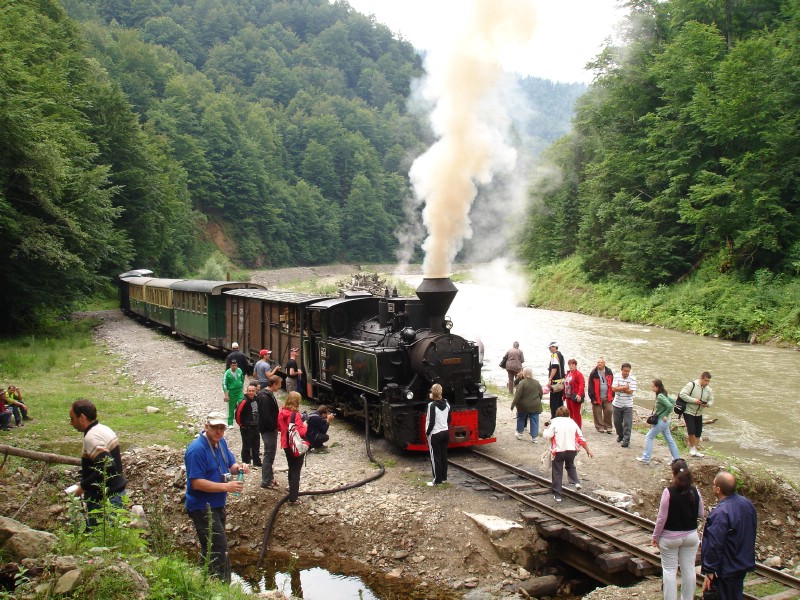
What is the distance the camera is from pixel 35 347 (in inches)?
768

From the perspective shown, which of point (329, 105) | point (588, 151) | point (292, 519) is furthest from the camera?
point (329, 105)

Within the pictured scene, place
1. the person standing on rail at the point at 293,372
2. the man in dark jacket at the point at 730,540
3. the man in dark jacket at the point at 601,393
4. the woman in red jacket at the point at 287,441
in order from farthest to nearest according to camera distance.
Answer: the person standing on rail at the point at 293,372
the man in dark jacket at the point at 601,393
the woman in red jacket at the point at 287,441
the man in dark jacket at the point at 730,540

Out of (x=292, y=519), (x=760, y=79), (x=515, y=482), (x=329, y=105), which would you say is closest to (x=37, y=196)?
(x=292, y=519)

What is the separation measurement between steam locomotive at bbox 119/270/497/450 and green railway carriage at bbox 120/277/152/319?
50.9ft

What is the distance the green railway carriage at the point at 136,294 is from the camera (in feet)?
96.9

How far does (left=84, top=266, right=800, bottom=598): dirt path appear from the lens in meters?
6.85

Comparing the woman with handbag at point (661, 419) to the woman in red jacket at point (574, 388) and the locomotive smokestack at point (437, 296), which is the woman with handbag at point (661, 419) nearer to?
the woman in red jacket at point (574, 388)

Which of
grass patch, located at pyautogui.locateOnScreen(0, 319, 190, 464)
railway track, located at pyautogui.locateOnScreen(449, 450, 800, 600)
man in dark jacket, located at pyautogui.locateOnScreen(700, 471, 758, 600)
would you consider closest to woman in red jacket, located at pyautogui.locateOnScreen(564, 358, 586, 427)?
railway track, located at pyautogui.locateOnScreen(449, 450, 800, 600)

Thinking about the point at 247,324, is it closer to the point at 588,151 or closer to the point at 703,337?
the point at 703,337

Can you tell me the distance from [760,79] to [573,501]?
26.6 meters

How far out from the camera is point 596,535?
22.7ft

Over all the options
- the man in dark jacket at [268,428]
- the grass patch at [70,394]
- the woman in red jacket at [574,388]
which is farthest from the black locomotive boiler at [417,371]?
the grass patch at [70,394]

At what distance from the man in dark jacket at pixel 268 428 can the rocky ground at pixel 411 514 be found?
194mm

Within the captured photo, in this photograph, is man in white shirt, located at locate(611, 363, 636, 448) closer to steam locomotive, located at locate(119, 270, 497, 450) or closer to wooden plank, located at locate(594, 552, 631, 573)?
steam locomotive, located at locate(119, 270, 497, 450)
